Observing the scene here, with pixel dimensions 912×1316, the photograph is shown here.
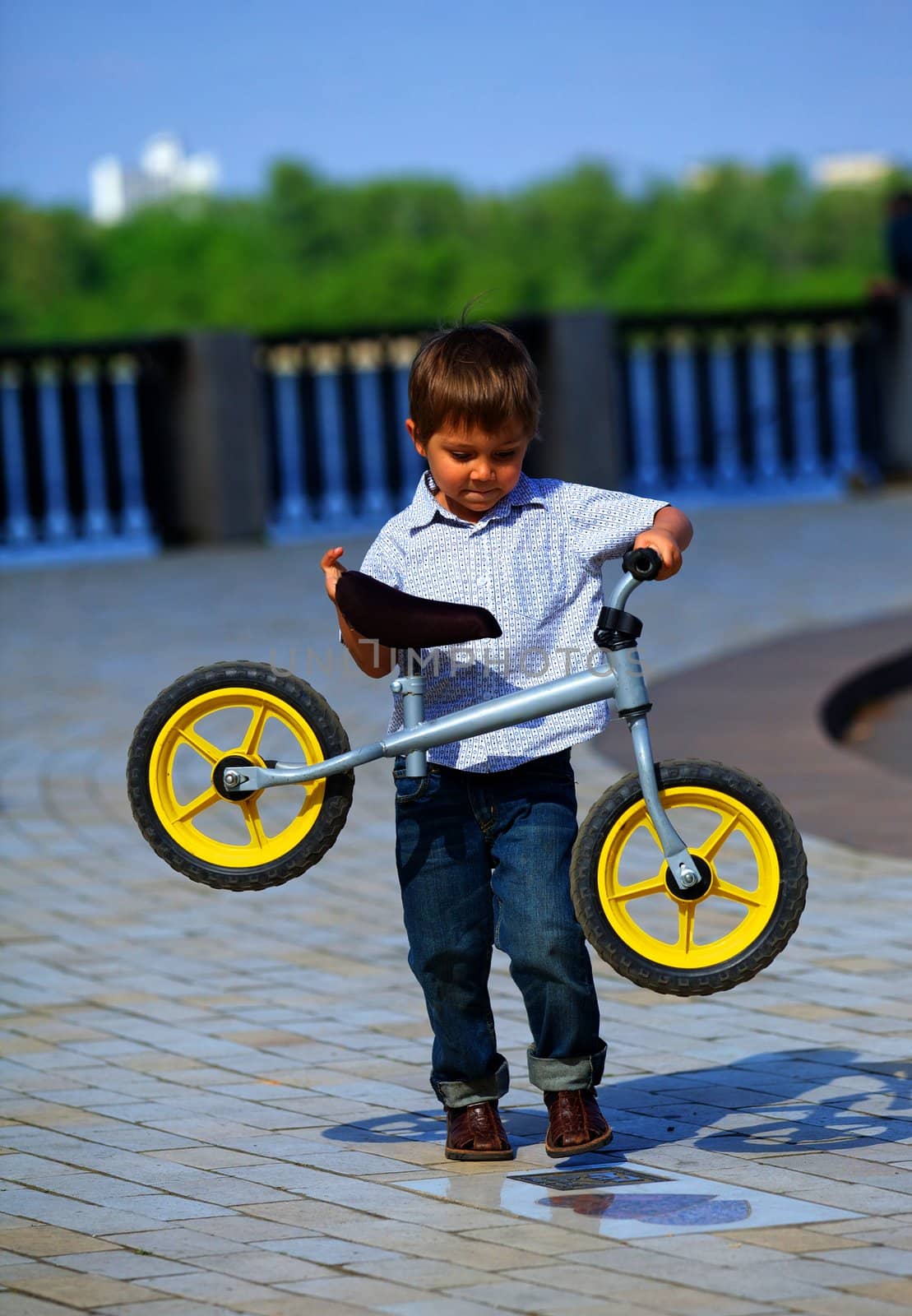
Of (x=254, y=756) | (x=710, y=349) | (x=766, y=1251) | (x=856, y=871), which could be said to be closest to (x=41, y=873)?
(x=856, y=871)

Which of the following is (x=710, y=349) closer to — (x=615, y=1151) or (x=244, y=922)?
(x=244, y=922)

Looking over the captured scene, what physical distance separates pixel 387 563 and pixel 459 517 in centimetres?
16

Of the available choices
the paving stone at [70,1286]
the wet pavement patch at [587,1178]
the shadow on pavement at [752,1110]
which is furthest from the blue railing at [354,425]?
the paving stone at [70,1286]

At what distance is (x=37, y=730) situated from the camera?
9562mm

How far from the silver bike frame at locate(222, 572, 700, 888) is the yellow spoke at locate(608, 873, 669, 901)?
6cm

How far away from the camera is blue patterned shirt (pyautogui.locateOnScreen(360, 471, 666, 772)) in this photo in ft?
12.0

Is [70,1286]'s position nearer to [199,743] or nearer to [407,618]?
[199,743]

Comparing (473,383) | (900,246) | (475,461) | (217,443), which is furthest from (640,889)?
(900,246)

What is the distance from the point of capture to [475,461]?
362cm

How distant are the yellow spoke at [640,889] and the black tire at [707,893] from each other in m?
0.04

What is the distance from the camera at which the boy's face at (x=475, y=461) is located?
3590mm

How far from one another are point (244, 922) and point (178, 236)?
10214cm

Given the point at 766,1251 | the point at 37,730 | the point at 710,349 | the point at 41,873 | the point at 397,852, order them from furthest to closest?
the point at 710,349 → the point at 37,730 → the point at 41,873 → the point at 397,852 → the point at 766,1251

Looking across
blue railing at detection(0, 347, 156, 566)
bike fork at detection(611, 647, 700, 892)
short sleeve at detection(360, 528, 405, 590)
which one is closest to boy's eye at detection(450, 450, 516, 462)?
short sleeve at detection(360, 528, 405, 590)
